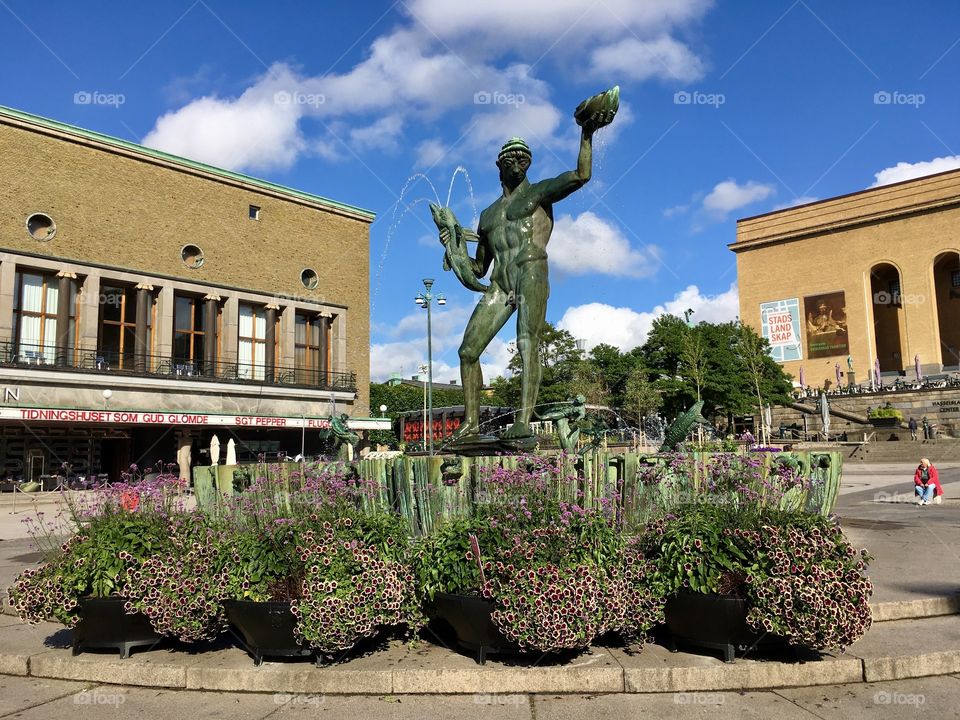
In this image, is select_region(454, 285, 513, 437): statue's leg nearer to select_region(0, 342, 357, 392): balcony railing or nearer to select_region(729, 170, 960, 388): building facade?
select_region(0, 342, 357, 392): balcony railing

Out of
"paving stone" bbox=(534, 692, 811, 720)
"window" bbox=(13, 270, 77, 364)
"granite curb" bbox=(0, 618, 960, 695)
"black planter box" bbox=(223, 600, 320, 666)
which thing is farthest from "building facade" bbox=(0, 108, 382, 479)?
"paving stone" bbox=(534, 692, 811, 720)

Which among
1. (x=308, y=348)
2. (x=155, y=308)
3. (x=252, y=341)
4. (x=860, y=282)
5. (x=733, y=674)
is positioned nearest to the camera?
(x=733, y=674)

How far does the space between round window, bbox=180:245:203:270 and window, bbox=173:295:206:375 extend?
68.1 inches

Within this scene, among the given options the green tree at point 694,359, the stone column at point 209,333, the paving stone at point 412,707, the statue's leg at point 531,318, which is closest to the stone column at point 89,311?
the stone column at point 209,333

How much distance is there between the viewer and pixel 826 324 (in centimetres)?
7144

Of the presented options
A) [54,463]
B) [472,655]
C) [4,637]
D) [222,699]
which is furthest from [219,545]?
[54,463]

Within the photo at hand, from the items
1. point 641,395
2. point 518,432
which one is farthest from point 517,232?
point 641,395

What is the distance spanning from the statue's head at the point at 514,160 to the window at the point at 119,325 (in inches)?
1257

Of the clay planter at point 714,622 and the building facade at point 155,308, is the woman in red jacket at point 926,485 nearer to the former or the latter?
the clay planter at point 714,622

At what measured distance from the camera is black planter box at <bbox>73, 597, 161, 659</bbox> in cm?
556

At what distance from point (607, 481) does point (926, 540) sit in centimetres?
710

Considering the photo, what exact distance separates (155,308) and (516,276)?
110 feet

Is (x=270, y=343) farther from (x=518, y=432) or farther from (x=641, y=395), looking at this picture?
(x=518, y=432)

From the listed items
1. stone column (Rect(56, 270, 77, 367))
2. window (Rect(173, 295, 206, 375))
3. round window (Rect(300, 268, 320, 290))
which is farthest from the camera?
round window (Rect(300, 268, 320, 290))
